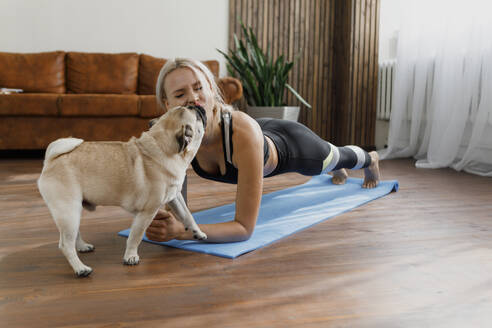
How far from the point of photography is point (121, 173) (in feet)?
3.93

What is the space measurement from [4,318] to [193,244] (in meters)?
0.62

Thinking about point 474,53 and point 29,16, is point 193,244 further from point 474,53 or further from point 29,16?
point 29,16

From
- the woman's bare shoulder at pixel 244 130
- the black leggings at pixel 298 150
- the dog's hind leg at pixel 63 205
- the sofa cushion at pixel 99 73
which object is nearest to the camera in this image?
the dog's hind leg at pixel 63 205

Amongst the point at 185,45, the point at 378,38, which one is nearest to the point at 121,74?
the point at 185,45

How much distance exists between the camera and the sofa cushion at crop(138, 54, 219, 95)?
444cm

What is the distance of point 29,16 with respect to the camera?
445cm

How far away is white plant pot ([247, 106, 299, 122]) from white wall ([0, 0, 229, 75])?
0.83 m

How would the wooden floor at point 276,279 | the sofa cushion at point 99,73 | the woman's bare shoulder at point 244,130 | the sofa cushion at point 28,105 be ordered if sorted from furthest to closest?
the sofa cushion at point 99,73
the sofa cushion at point 28,105
the woman's bare shoulder at point 244,130
the wooden floor at point 276,279

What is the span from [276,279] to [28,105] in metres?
3.22

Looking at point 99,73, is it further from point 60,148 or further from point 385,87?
point 60,148

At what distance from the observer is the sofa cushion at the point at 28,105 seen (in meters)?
3.63

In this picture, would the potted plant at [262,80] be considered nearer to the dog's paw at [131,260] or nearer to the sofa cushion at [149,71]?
the sofa cushion at [149,71]

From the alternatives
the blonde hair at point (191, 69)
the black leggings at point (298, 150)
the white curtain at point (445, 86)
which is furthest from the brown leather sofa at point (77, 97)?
the blonde hair at point (191, 69)

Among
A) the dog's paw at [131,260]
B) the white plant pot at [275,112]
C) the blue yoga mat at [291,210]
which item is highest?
the white plant pot at [275,112]
